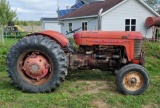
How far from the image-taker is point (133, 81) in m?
5.53

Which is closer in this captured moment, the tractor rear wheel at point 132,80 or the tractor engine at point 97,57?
the tractor rear wheel at point 132,80

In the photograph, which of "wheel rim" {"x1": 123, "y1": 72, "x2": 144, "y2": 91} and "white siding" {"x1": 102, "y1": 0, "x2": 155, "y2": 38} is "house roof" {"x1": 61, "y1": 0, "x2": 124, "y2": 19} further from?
"wheel rim" {"x1": 123, "y1": 72, "x2": 144, "y2": 91}

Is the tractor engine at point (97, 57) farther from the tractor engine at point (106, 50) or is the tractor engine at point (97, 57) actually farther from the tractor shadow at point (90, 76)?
the tractor shadow at point (90, 76)

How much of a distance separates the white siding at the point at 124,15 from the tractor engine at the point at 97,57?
15.8 metres

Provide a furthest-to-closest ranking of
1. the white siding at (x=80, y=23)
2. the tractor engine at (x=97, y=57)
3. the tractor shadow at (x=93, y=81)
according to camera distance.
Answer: the white siding at (x=80, y=23) → the tractor engine at (x=97, y=57) → the tractor shadow at (x=93, y=81)

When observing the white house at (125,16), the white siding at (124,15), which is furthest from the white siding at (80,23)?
the white siding at (124,15)

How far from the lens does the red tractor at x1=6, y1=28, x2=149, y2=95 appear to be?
553 centimetres

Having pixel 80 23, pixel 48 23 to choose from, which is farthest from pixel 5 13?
pixel 48 23

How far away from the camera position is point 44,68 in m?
5.62

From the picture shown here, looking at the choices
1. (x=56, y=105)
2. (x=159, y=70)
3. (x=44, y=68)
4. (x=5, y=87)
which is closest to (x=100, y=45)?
(x=44, y=68)

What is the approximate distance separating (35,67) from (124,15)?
17.6m

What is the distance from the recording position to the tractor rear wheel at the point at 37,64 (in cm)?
554

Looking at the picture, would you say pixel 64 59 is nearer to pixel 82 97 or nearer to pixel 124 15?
pixel 82 97

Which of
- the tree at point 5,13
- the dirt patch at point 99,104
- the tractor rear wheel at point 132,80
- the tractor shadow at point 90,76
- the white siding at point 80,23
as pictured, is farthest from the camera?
the tree at point 5,13
